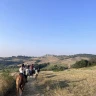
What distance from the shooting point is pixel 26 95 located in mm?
15258

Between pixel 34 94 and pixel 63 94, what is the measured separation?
2.28m

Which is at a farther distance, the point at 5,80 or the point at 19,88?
the point at 5,80

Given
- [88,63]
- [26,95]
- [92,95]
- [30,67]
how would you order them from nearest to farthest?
1. [92,95]
2. [26,95]
3. [30,67]
4. [88,63]

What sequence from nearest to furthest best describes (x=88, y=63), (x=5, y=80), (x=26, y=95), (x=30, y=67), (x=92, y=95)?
(x=92, y=95) < (x=26, y=95) < (x=5, y=80) < (x=30, y=67) < (x=88, y=63)

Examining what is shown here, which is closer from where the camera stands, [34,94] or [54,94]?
[54,94]

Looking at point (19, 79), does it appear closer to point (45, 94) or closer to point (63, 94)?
point (45, 94)

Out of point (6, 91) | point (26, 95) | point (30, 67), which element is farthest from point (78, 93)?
point (30, 67)

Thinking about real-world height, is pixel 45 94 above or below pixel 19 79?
below

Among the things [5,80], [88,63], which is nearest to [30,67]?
[5,80]

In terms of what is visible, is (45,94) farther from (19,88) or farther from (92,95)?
(92,95)

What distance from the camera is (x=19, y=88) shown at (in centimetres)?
1495

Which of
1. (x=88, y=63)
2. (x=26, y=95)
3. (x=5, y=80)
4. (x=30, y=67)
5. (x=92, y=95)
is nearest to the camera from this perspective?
(x=92, y=95)

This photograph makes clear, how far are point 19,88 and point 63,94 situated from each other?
2.97 m

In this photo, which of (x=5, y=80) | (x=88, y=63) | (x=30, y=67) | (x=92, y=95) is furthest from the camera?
(x=88, y=63)
